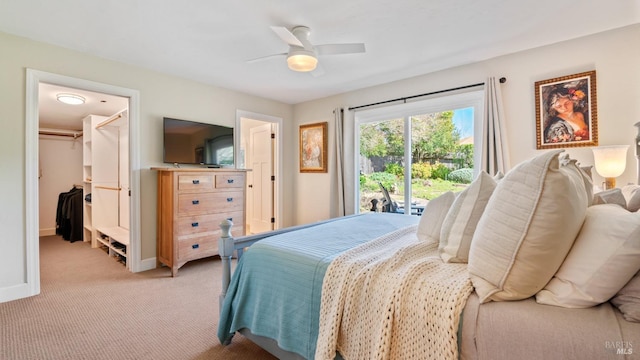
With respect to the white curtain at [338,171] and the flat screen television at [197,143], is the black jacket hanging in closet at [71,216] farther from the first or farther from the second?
the white curtain at [338,171]

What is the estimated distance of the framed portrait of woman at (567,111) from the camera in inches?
102

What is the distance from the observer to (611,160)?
2.22 m

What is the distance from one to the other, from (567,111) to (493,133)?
24.9 inches

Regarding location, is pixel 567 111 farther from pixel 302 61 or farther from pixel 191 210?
pixel 191 210

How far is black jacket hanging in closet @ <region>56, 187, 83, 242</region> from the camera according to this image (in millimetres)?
4766

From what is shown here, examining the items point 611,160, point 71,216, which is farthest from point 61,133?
point 611,160

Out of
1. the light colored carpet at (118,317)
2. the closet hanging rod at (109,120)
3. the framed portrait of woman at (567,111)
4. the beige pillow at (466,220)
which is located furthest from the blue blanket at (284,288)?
the closet hanging rod at (109,120)

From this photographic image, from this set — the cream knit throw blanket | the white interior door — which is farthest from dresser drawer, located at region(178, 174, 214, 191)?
the cream knit throw blanket

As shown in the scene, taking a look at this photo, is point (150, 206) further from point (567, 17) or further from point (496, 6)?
point (567, 17)

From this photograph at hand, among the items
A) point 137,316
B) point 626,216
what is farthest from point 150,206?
point 626,216

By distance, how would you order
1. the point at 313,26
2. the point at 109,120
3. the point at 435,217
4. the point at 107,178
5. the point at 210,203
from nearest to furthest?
the point at 435,217, the point at 313,26, the point at 210,203, the point at 109,120, the point at 107,178

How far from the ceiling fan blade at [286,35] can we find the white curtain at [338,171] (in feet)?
7.07

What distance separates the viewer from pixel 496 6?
7.03ft

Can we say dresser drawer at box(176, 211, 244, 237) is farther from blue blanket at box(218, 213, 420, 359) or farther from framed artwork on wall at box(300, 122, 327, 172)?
blue blanket at box(218, 213, 420, 359)
